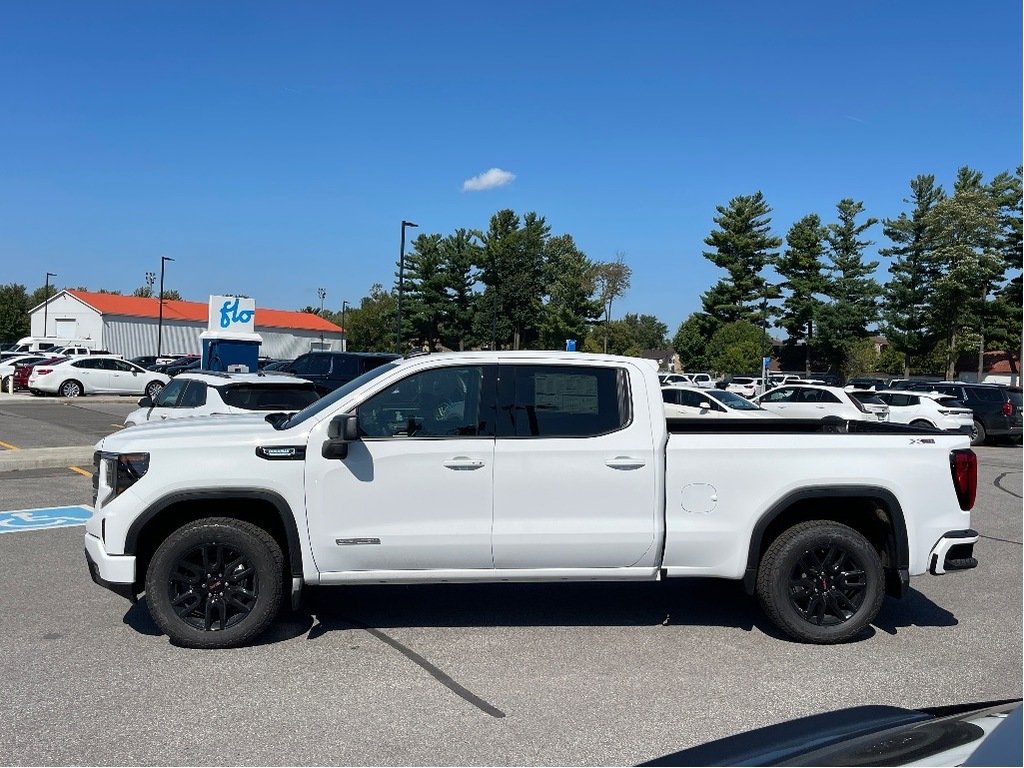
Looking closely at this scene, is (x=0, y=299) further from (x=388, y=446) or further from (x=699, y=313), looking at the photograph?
(x=388, y=446)

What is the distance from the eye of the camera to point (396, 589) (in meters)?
7.04

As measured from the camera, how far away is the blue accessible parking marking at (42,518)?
9.18 metres

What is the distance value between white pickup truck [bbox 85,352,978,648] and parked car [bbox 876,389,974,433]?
18515 millimetres

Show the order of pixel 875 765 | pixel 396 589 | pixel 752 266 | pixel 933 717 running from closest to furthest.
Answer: pixel 875 765
pixel 933 717
pixel 396 589
pixel 752 266

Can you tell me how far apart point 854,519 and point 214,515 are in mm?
4210

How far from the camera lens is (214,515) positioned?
5.71m

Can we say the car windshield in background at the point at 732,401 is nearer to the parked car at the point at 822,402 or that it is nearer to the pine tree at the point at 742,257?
the parked car at the point at 822,402

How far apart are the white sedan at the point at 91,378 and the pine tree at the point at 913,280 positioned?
171ft

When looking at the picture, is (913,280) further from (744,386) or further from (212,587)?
(212,587)

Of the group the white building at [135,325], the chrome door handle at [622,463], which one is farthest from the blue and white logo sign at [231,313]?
the white building at [135,325]

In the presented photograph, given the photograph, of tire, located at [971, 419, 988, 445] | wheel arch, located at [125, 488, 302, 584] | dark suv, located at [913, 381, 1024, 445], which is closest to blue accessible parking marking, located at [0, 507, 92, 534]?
wheel arch, located at [125, 488, 302, 584]

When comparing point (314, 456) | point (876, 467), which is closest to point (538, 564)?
point (314, 456)

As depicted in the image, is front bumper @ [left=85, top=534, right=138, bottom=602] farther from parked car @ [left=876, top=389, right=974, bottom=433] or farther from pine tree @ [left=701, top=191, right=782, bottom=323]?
pine tree @ [left=701, top=191, right=782, bottom=323]

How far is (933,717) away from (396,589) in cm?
484
